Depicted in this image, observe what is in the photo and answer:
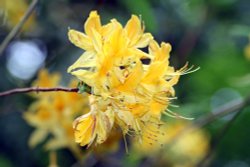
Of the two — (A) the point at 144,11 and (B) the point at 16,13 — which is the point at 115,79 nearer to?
(A) the point at 144,11

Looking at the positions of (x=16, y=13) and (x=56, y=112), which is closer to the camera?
(x=56, y=112)

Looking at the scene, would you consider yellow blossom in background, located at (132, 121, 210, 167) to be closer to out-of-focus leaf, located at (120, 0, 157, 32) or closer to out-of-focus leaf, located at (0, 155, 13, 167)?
out-of-focus leaf, located at (0, 155, 13, 167)

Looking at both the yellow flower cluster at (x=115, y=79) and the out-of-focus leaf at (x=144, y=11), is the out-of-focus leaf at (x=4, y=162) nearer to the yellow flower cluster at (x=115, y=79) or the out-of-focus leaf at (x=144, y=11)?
the out-of-focus leaf at (x=144, y=11)

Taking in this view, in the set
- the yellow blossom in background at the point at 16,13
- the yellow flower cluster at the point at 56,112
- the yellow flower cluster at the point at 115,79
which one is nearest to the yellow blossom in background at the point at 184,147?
the yellow flower cluster at the point at 56,112

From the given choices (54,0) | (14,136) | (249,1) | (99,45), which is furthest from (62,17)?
(99,45)

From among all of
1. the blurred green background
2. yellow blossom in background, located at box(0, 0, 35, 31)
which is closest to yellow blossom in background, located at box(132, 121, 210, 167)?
the blurred green background

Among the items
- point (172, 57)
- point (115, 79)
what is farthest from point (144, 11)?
point (172, 57)
